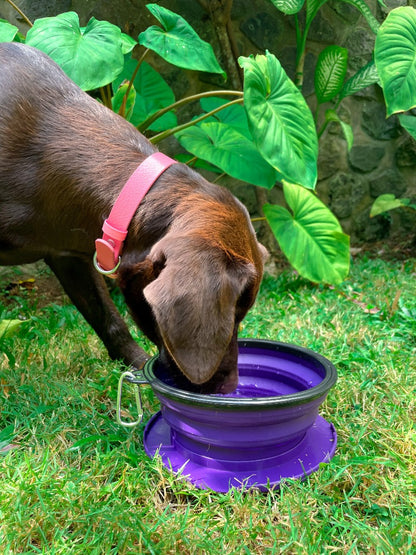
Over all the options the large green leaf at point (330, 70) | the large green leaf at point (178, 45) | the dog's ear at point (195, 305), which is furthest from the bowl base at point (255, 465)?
the large green leaf at point (330, 70)

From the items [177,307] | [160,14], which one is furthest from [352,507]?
[160,14]

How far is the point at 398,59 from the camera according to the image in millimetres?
2676

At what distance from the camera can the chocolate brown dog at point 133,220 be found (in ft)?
4.70

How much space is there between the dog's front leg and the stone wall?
183 centimetres

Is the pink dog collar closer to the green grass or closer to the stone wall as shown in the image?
the green grass

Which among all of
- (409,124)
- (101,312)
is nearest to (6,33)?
(101,312)

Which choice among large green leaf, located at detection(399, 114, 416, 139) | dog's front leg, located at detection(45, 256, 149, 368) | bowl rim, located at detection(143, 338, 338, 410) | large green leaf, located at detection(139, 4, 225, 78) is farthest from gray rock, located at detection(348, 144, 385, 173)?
bowl rim, located at detection(143, 338, 338, 410)

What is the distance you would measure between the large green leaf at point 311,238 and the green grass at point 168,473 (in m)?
0.39

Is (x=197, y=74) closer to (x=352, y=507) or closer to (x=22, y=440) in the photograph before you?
(x=22, y=440)

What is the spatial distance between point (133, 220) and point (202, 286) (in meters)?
0.43

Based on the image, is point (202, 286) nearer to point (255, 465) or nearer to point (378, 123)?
point (255, 465)

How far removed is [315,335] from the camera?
269cm

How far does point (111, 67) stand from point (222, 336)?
1386 mm

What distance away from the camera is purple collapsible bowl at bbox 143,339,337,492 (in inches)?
58.6
